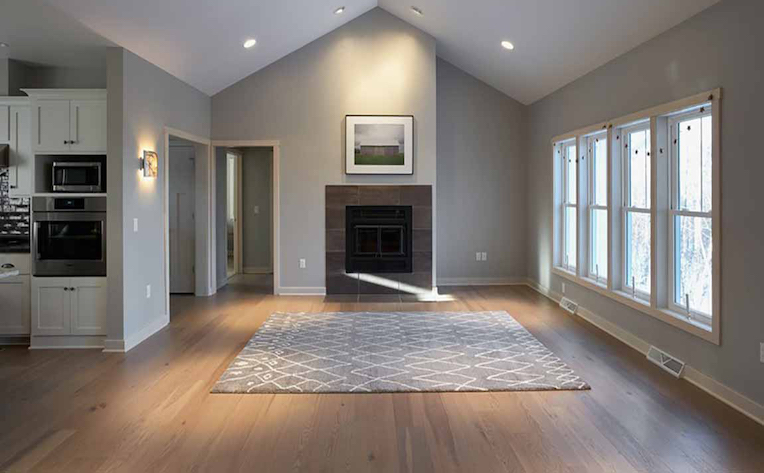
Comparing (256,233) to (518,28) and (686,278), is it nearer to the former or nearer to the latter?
(518,28)

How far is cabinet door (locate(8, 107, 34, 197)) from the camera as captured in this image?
17.6 feet

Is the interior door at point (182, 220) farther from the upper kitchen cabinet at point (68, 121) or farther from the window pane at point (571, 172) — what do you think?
the window pane at point (571, 172)

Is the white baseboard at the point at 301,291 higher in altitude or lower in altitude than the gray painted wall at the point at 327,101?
lower

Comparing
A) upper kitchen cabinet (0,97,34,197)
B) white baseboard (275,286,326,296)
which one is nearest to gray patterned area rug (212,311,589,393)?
white baseboard (275,286,326,296)

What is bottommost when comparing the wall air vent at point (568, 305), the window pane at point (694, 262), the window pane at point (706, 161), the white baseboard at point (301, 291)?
the wall air vent at point (568, 305)

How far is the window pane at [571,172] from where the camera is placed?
720cm

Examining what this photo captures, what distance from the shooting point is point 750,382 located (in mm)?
3572

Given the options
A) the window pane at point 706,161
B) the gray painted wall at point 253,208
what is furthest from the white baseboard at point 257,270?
the window pane at point 706,161

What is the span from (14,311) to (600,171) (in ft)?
19.3

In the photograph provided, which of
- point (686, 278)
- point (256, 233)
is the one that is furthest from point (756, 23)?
point (256, 233)

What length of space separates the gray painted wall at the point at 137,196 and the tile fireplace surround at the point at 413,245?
7.85 feet

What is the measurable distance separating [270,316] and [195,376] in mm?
2225

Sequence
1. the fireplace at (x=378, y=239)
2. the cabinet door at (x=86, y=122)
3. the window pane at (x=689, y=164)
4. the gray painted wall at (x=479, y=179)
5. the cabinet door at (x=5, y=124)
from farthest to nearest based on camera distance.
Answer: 1. the gray painted wall at (x=479, y=179)
2. the fireplace at (x=378, y=239)
3. the cabinet door at (x=5, y=124)
4. the cabinet door at (x=86, y=122)
5. the window pane at (x=689, y=164)

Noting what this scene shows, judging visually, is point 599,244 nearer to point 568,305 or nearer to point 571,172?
point 568,305
